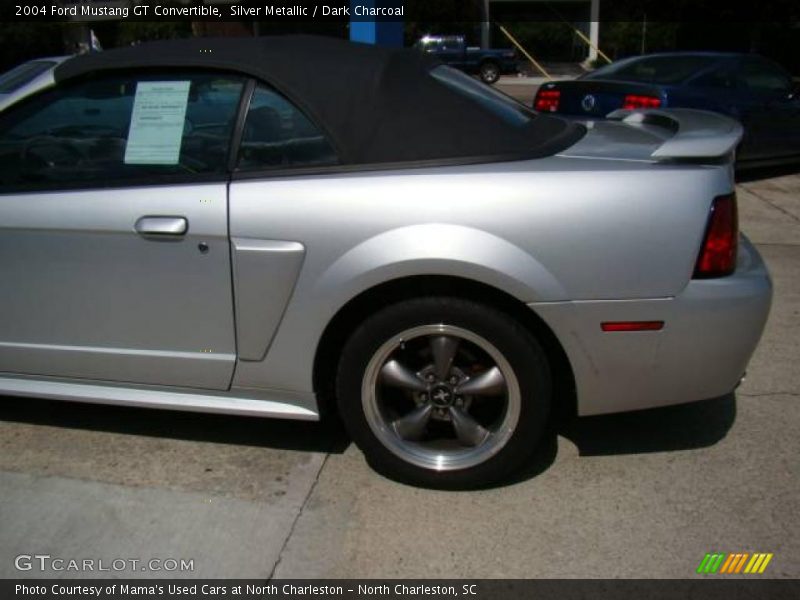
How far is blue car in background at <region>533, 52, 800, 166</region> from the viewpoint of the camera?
7734 millimetres

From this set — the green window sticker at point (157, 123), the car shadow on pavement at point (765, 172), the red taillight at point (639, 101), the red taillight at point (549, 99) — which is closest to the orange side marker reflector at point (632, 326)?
the green window sticker at point (157, 123)

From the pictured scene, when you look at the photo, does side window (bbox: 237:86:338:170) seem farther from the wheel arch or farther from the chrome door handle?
the wheel arch

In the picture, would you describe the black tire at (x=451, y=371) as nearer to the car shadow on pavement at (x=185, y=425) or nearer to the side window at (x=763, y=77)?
the car shadow on pavement at (x=185, y=425)

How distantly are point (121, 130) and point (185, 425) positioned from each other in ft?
4.24

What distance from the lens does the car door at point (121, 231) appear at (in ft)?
9.36

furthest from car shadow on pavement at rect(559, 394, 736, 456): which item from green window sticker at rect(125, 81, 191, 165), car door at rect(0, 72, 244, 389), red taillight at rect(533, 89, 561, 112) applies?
red taillight at rect(533, 89, 561, 112)

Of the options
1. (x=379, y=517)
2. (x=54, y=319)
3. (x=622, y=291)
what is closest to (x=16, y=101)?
(x=54, y=319)

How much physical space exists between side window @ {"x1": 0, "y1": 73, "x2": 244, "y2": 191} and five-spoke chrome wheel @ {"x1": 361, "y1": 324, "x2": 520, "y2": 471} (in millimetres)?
952

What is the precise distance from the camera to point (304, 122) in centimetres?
288

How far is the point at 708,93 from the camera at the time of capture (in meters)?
8.02

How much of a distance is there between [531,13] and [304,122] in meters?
41.8

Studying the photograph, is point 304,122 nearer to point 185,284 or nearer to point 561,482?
point 185,284

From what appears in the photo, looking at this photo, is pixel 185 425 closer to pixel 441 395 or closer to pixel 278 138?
pixel 441 395

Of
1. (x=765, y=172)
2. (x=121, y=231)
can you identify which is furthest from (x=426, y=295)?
(x=765, y=172)
